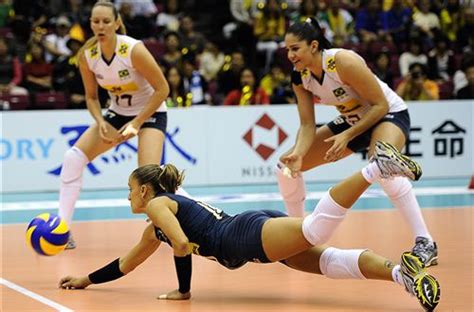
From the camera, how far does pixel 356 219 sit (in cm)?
1005

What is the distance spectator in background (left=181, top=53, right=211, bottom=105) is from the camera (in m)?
15.2

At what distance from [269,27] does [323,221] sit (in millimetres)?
12249

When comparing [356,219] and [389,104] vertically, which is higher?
[389,104]

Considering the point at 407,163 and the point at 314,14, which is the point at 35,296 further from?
the point at 314,14

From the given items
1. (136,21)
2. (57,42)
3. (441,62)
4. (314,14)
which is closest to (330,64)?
(57,42)

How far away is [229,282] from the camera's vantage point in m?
6.75

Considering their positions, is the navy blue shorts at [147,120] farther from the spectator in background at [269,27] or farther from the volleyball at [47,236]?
the spectator in background at [269,27]

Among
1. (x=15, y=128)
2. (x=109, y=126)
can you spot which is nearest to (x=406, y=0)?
(x=15, y=128)

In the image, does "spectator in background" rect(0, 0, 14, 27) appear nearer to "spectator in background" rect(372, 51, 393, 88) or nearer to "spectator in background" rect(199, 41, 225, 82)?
"spectator in background" rect(199, 41, 225, 82)

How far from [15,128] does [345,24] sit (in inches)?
296

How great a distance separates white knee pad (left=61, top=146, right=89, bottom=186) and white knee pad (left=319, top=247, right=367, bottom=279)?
116 inches

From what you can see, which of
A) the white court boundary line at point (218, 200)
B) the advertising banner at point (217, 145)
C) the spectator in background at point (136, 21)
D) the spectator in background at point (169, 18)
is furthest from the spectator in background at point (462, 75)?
the spectator in background at point (136, 21)

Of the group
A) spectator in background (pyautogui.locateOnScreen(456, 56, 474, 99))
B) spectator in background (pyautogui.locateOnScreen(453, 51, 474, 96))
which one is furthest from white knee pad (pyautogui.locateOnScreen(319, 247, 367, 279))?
spectator in background (pyautogui.locateOnScreen(453, 51, 474, 96))

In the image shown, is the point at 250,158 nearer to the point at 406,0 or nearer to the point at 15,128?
the point at 15,128
